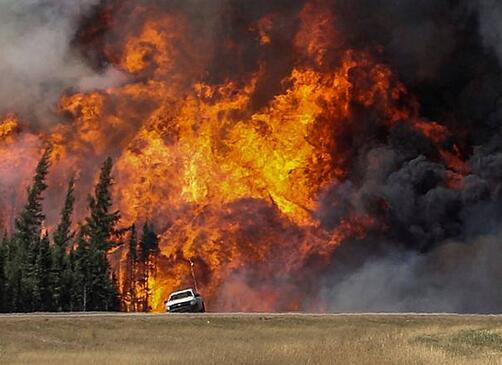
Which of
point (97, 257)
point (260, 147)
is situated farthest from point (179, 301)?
point (260, 147)

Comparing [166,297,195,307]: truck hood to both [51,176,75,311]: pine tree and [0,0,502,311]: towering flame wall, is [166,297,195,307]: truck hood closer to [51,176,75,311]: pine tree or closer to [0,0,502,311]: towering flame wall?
[51,176,75,311]: pine tree

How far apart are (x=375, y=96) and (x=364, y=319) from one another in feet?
186

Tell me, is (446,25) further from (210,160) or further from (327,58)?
(210,160)

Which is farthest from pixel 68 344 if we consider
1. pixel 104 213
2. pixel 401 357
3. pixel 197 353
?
pixel 104 213

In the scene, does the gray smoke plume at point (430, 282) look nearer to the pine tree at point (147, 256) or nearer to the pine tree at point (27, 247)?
the pine tree at point (147, 256)

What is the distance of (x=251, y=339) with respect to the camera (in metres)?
41.1

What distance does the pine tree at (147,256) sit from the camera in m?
93.2

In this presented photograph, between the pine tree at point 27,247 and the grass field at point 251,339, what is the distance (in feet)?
112

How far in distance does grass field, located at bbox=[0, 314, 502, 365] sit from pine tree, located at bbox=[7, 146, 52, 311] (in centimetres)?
3428

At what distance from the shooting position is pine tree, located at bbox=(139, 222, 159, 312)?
93.2 metres

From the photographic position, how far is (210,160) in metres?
97.4

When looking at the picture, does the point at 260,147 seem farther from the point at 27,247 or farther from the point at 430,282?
the point at 27,247

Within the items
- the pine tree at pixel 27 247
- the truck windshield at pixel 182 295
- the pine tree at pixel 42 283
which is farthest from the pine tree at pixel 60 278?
the truck windshield at pixel 182 295

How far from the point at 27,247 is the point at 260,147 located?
104ft
